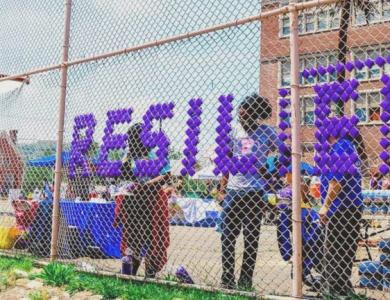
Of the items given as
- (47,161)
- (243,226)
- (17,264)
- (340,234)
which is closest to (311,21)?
(340,234)

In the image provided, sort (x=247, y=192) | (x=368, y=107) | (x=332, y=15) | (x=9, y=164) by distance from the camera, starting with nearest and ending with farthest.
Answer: (x=368, y=107) → (x=247, y=192) → (x=332, y=15) → (x=9, y=164)

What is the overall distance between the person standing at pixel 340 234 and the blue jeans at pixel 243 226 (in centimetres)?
59

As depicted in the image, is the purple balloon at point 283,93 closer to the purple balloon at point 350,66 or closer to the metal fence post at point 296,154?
the metal fence post at point 296,154

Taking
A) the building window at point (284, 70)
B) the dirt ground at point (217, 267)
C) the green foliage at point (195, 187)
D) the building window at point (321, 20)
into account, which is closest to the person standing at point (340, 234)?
the dirt ground at point (217, 267)

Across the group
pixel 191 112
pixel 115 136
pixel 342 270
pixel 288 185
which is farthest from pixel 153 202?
pixel 342 270

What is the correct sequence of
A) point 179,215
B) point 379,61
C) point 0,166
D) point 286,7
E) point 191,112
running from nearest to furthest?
point 379,61 → point 286,7 → point 191,112 → point 0,166 → point 179,215

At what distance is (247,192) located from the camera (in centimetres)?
411

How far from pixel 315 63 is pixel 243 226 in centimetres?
148

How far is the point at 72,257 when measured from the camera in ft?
18.0

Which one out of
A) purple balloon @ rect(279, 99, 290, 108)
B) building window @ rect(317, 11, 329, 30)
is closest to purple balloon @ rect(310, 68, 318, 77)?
purple balloon @ rect(279, 99, 290, 108)

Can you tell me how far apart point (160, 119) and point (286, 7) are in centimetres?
154

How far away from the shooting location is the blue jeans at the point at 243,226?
416 centimetres

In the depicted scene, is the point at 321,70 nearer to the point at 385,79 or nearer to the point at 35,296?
the point at 385,79

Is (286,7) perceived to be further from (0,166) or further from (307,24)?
(0,166)
